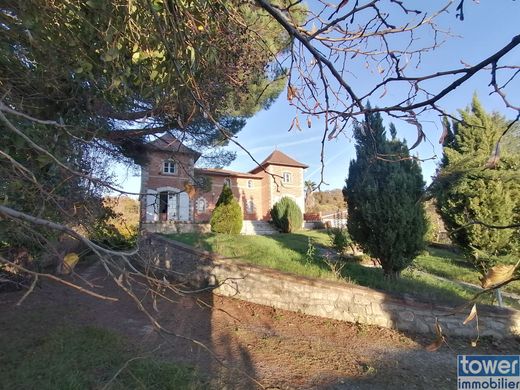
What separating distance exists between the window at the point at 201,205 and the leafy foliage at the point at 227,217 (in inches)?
329

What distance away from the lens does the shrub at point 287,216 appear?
22.5 m

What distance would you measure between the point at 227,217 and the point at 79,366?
1286cm

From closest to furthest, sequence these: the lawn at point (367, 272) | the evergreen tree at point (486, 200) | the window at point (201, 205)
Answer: the lawn at point (367, 272) → the evergreen tree at point (486, 200) → the window at point (201, 205)

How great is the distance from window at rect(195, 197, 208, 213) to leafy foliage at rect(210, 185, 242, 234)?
8.36 meters

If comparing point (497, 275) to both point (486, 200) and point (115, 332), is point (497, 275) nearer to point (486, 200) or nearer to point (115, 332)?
point (115, 332)

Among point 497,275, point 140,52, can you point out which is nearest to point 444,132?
point 497,275

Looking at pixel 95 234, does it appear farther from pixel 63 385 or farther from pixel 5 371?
pixel 5 371

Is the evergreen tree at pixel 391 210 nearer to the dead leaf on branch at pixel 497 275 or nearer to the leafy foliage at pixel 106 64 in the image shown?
the leafy foliage at pixel 106 64

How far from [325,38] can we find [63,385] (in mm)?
3602

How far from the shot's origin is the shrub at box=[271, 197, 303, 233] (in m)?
22.5

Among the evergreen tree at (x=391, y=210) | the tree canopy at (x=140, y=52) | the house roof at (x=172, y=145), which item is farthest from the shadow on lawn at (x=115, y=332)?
the evergreen tree at (x=391, y=210)

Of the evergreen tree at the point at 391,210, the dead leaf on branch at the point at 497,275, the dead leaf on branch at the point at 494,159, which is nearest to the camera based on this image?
the dead leaf on branch at the point at 497,275

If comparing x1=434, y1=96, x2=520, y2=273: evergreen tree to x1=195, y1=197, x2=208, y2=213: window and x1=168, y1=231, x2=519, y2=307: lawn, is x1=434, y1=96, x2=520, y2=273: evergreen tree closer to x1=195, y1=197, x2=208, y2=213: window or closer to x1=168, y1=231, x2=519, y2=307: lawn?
x1=168, y1=231, x2=519, y2=307: lawn

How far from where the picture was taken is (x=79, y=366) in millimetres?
3604
